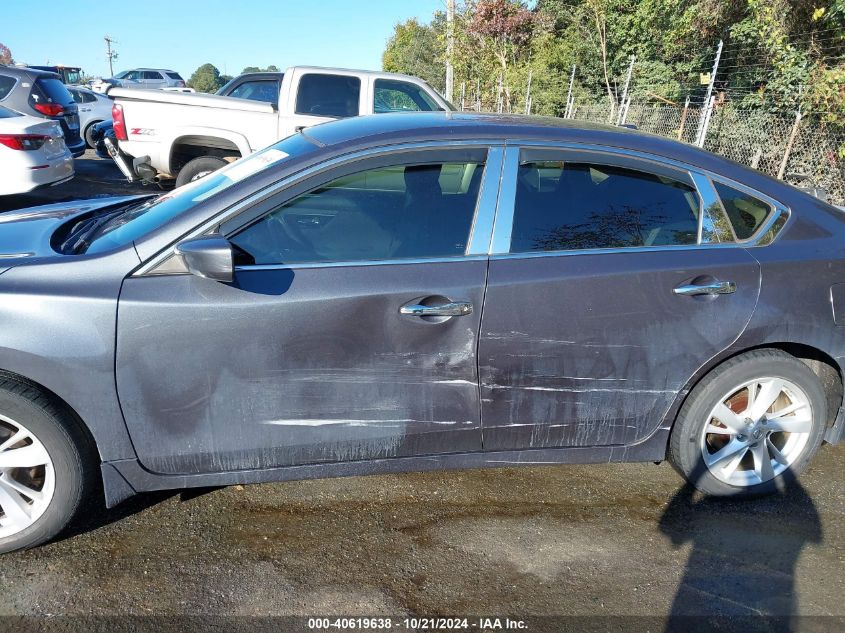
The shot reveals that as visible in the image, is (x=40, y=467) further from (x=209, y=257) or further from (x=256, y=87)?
(x=256, y=87)

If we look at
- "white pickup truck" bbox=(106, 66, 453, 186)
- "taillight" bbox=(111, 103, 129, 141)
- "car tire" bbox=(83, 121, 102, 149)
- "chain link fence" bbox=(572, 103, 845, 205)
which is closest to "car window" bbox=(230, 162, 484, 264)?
"chain link fence" bbox=(572, 103, 845, 205)

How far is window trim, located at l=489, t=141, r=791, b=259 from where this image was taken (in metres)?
2.66

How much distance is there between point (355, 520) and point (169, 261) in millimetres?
1324

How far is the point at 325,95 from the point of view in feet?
28.5

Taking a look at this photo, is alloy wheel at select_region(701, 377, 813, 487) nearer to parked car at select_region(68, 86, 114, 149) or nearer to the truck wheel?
the truck wheel

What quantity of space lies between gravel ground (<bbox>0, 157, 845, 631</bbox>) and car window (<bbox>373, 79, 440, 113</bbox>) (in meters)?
6.64

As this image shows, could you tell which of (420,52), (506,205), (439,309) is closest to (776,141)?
(506,205)

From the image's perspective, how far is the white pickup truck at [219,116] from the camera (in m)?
8.15

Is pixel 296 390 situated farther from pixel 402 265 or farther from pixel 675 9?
pixel 675 9

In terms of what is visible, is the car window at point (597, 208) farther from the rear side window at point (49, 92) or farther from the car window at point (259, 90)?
the rear side window at point (49, 92)

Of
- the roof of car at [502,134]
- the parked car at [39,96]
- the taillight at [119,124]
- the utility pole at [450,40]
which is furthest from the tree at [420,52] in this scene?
the roof of car at [502,134]

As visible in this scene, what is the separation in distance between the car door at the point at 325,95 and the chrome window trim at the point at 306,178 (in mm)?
6236

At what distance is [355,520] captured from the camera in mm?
2836

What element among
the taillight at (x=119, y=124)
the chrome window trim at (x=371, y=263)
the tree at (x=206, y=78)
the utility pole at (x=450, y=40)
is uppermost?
the utility pole at (x=450, y=40)
